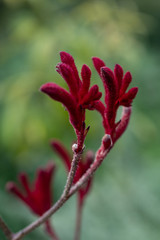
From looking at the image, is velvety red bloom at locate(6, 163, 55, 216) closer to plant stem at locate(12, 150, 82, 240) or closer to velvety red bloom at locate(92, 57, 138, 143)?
plant stem at locate(12, 150, 82, 240)

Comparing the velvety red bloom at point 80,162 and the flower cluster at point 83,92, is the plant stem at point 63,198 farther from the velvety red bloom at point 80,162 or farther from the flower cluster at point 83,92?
the velvety red bloom at point 80,162

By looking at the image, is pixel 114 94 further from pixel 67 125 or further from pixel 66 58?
pixel 67 125

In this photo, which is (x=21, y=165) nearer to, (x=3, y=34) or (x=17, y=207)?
(x=17, y=207)

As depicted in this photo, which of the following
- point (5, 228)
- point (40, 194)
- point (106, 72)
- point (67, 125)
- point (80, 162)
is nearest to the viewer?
point (106, 72)

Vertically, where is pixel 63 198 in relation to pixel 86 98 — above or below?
below

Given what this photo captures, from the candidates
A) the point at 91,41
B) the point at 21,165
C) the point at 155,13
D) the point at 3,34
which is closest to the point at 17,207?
the point at 21,165

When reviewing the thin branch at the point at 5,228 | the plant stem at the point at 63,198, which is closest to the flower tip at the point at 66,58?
the plant stem at the point at 63,198

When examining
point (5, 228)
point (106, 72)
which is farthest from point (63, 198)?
point (106, 72)

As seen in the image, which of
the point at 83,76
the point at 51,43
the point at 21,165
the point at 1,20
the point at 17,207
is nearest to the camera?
the point at 83,76
